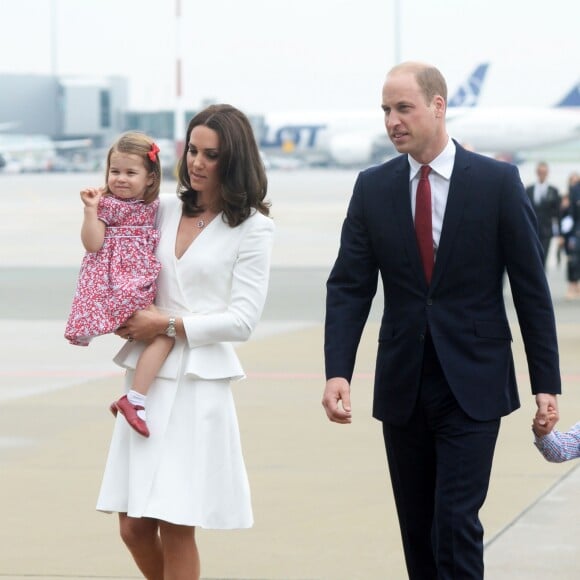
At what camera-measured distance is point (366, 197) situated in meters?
4.28

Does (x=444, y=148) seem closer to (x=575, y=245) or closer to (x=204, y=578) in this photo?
(x=204, y=578)

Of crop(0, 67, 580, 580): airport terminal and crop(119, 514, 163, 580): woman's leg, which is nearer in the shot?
crop(119, 514, 163, 580): woman's leg

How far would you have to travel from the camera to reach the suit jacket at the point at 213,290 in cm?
423

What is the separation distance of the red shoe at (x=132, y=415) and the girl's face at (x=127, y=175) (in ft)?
1.92

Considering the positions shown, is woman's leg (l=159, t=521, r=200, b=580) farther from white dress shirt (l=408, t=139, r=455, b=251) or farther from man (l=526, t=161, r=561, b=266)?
man (l=526, t=161, r=561, b=266)

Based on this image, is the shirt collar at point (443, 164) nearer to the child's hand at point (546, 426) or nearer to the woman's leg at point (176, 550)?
the child's hand at point (546, 426)

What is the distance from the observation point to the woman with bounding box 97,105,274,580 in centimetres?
418

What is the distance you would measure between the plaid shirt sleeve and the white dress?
0.88m

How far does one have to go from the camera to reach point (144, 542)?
4.26 m

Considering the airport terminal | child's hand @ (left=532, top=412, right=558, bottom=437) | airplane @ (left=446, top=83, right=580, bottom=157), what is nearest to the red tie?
child's hand @ (left=532, top=412, right=558, bottom=437)

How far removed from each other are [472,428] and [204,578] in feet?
5.37

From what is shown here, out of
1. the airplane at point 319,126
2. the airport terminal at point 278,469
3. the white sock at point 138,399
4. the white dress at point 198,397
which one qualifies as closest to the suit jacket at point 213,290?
the white dress at point 198,397


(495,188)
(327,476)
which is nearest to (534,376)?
(495,188)

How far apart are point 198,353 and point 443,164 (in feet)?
2.90
